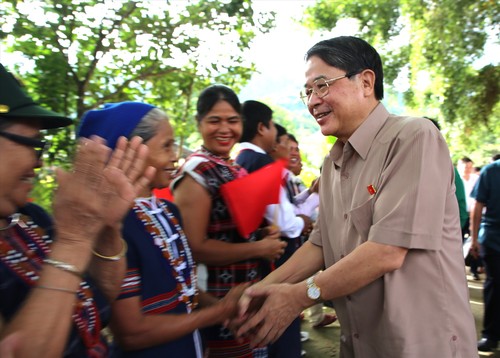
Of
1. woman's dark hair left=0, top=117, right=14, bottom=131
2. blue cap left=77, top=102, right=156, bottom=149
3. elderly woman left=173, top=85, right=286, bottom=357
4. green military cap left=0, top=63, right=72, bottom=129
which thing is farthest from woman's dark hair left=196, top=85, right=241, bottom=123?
woman's dark hair left=0, top=117, right=14, bottom=131

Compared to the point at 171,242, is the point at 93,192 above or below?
above

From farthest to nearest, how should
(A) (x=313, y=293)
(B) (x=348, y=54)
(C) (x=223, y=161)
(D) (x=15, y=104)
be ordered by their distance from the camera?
(C) (x=223, y=161) → (B) (x=348, y=54) → (A) (x=313, y=293) → (D) (x=15, y=104)

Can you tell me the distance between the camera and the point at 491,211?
4441mm

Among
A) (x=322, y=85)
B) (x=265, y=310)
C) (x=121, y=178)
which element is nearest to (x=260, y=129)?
(x=322, y=85)

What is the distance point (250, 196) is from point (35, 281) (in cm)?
140

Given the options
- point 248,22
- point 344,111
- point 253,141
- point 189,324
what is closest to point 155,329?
point 189,324

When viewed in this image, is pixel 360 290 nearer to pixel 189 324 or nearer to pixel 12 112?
pixel 189 324

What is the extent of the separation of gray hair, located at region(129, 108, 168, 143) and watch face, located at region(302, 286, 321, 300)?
3.24 feet

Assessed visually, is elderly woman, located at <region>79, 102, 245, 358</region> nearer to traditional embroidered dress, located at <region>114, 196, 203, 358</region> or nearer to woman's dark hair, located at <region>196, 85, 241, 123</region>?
traditional embroidered dress, located at <region>114, 196, 203, 358</region>

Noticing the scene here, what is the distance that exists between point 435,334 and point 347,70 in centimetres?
114

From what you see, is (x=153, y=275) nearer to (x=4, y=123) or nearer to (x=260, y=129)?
(x=4, y=123)

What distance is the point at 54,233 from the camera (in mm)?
1188

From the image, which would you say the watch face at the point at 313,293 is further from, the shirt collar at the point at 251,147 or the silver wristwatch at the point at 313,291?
the shirt collar at the point at 251,147

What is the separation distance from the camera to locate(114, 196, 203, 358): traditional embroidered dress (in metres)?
1.75
